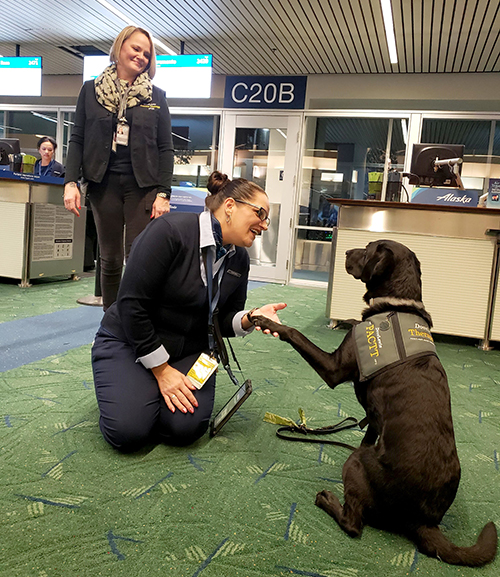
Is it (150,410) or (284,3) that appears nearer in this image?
(150,410)

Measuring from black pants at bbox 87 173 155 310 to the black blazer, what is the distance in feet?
0.22

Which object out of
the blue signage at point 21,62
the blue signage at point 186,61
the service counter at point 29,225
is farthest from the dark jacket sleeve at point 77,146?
the blue signage at point 21,62

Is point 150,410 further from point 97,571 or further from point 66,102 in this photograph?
point 66,102

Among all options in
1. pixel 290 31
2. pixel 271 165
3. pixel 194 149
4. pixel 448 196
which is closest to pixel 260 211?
pixel 448 196

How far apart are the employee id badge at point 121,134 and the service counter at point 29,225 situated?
95.1 inches

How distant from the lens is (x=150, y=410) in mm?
1576

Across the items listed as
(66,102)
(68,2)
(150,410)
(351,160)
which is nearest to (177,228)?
(150,410)

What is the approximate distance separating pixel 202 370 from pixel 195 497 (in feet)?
1.47

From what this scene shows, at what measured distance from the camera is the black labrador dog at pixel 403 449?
1123 mm

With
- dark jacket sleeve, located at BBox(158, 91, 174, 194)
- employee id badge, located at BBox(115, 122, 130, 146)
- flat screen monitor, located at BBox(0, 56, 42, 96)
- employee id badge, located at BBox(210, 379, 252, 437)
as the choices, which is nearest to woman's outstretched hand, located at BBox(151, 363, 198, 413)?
employee id badge, located at BBox(210, 379, 252, 437)

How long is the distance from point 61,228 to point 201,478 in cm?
426

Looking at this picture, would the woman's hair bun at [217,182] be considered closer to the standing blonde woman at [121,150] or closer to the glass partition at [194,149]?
Answer: the standing blonde woman at [121,150]

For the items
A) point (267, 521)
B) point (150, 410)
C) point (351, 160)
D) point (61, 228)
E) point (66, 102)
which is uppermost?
point (66, 102)

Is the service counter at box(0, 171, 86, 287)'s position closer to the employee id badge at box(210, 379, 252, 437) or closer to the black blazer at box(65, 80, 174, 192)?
the black blazer at box(65, 80, 174, 192)
